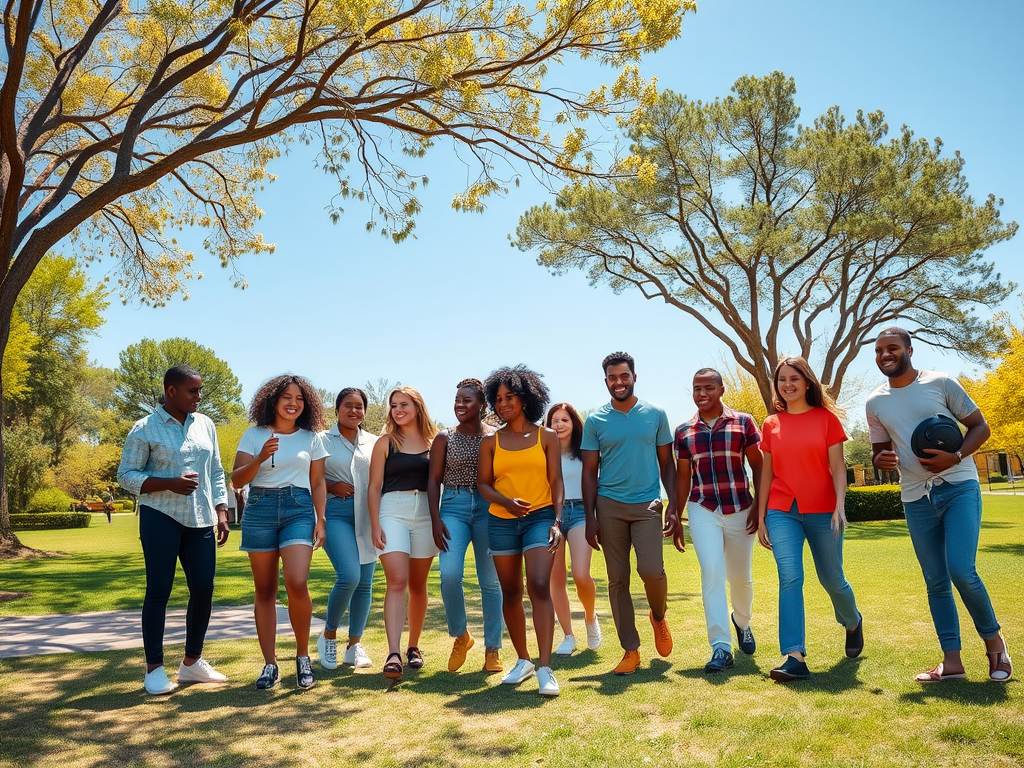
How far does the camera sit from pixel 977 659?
17.4ft

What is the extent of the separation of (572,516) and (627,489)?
4.46ft

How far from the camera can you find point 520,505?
17.2ft

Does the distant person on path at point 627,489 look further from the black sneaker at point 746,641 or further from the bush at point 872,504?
the bush at point 872,504

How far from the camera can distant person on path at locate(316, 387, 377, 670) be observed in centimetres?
612

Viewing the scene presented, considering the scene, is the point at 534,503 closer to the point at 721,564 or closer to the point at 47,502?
the point at 721,564

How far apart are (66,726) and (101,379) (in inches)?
2631

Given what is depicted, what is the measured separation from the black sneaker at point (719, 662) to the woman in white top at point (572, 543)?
1449 millimetres

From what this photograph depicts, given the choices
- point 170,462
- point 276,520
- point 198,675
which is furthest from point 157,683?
point 170,462

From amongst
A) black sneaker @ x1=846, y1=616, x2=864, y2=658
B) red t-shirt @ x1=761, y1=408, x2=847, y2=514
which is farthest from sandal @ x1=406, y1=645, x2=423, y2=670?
black sneaker @ x1=846, y1=616, x2=864, y2=658

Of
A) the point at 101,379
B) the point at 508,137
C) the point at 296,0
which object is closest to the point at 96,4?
the point at 296,0

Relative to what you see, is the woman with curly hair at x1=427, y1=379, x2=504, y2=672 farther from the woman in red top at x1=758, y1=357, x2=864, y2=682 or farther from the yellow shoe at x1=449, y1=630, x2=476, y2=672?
the woman in red top at x1=758, y1=357, x2=864, y2=682

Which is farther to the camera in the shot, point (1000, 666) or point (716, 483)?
point (716, 483)

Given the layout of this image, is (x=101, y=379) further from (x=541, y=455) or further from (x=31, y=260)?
(x=541, y=455)

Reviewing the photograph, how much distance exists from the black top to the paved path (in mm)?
2369
